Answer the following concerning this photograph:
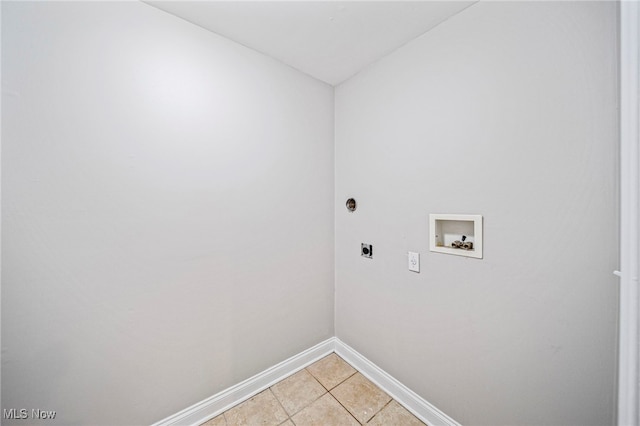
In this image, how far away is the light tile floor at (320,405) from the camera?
132 centimetres

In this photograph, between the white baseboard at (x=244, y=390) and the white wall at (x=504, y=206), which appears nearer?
the white wall at (x=504, y=206)

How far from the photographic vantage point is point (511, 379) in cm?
106

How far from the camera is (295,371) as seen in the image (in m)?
1.71

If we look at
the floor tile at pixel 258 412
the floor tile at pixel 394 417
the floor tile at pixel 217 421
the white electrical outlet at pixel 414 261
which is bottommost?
the floor tile at pixel 394 417

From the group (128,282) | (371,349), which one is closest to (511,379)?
(371,349)

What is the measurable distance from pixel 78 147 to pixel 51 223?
0.36m

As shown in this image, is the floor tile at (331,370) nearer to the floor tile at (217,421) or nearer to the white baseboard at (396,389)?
the white baseboard at (396,389)

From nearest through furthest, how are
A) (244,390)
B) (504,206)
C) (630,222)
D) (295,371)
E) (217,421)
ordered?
1. (630,222)
2. (504,206)
3. (217,421)
4. (244,390)
5. (295,371)

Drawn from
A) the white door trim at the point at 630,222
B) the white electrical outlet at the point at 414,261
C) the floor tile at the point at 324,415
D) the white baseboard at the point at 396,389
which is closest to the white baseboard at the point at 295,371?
the white baseboard at the point at 396,389

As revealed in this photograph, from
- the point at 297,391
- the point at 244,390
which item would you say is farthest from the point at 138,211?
the point at 297,391

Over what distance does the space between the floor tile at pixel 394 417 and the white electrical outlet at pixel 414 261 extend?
885 millimetres

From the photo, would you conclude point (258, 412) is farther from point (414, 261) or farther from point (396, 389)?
point (414, 261)

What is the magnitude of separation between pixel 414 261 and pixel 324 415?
109cm

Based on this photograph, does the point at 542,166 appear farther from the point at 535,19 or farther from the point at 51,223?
the point at 51,223
